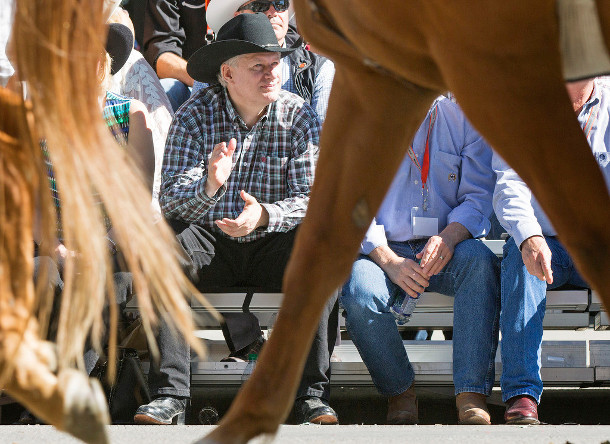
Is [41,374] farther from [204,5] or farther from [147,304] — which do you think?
[204,5]

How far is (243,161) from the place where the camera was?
161 inches

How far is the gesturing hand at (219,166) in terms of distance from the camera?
381 cm

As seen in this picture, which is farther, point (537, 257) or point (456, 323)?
point (456, 323)

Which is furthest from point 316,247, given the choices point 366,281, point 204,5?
point 204,5

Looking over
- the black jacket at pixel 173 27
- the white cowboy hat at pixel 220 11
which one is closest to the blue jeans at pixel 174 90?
the black jacket at pixel 173 27

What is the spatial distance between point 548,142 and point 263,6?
11.6 ft

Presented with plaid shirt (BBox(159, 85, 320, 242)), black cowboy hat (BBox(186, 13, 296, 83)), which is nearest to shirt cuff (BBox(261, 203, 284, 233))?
plaid shirt (BBox(159, 85, 320, 242))

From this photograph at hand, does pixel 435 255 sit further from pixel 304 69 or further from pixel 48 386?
pixel 48 386

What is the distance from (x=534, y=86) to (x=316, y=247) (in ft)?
2.24

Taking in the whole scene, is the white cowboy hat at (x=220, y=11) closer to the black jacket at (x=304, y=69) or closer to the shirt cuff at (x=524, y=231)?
the black jacket at (x=304, y=69)

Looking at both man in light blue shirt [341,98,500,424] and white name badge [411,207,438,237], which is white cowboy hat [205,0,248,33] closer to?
man in light blue shirt [341,98,500,424]

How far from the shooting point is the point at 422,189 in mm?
3980

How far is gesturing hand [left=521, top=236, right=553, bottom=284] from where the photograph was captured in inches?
137

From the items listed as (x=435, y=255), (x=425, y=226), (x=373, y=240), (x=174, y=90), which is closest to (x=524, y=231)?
(x=435, y=255)
